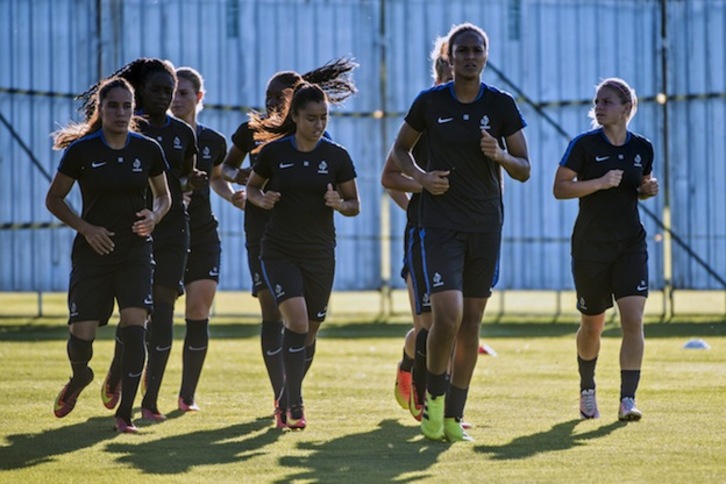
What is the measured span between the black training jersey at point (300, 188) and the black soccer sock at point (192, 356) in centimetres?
126

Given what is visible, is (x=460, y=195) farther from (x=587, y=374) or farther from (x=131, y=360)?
(x=131, y=360)

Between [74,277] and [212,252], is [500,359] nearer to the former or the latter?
[212,252]

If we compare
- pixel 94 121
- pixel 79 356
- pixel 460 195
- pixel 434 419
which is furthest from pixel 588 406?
pixel 94 121

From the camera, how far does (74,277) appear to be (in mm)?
9227

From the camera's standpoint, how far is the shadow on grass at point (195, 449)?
787 centimetres

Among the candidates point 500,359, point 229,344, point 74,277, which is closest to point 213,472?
point 74,277

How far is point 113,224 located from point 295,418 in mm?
1489

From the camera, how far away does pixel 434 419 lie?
876 cm

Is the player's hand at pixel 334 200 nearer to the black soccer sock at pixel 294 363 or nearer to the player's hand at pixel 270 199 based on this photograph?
the player's hand at pixel 270 199

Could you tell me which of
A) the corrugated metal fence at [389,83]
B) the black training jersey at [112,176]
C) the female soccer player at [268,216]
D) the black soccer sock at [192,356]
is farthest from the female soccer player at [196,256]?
the corrugated metal fence at [389,83]

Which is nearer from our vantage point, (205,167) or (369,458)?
(369,458)

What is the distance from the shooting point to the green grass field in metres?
7.54

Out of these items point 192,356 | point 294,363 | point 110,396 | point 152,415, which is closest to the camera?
point 294,363

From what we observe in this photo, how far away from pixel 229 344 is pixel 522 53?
263 inches
